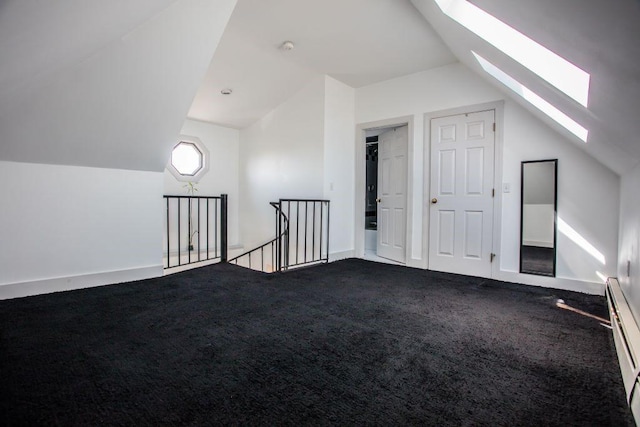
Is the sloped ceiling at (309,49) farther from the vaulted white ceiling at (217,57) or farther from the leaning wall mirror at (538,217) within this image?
the leaning wall mirror at (538,217)

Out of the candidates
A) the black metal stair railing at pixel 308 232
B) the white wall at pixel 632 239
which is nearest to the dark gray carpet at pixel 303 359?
the white wall at pixel 632 239

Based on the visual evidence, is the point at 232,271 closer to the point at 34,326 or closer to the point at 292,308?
the point at 292,308

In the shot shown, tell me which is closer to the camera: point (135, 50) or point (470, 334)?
point (470, 334)

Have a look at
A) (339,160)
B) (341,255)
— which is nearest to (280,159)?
(339,160)

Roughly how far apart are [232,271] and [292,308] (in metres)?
1.49

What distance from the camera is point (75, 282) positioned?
290 cm

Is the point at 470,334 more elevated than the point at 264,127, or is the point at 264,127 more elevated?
the point at 264,127

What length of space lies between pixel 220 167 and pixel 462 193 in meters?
4.24

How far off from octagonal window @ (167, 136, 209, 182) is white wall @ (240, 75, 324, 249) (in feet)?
2.42

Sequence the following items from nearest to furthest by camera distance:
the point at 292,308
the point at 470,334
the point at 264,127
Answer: the point at 470,334
the point at 292,308
the point at 264,127

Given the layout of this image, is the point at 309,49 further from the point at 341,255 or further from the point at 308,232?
the point at 341,255

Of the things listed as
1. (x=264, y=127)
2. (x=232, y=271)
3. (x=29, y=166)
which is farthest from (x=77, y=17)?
(x=264, y=127)

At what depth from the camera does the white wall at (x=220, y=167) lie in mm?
5383

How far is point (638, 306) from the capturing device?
1.71m
